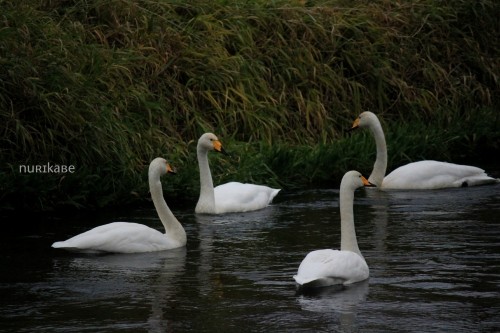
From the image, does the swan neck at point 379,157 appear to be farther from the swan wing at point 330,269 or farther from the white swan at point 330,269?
the swan wing at point 330,269

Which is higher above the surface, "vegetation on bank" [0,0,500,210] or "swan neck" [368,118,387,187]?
"vegetation on bank" [0,0,500,210]

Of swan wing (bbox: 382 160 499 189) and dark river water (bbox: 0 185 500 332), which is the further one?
swan wing (bbox: 382 160 499 189)

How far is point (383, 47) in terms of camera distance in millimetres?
18484

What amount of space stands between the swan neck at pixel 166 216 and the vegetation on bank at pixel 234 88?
184 cm

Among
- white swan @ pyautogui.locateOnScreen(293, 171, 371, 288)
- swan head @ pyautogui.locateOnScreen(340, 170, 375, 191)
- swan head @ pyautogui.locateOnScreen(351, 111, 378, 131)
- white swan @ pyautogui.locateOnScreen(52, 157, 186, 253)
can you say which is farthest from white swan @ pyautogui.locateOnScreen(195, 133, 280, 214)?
white swan @ pyautogui.locateOnScreen(293, 171, 371, 288)

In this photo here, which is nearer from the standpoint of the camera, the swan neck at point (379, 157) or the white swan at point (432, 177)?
the white swan at point (432, 177)

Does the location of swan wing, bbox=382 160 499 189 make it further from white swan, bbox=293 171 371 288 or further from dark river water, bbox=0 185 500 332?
white swan, bbox=293 171 371 288

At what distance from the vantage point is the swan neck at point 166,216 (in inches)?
438

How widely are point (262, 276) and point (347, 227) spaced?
75cm

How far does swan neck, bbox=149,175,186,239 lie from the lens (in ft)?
36.5

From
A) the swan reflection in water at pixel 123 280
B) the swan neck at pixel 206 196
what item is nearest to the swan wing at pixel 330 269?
the swan reflection in water at pixel 123 280

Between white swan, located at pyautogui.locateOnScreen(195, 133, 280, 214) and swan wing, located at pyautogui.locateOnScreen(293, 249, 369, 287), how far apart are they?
368cm

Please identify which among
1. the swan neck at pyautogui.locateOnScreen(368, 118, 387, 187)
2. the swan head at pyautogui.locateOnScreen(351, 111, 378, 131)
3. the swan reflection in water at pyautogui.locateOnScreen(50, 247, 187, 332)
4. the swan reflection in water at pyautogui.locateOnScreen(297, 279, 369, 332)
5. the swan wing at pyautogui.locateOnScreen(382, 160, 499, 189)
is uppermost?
the swan head at pyautogui.locateOnScreen(351, 111, 378, 131)

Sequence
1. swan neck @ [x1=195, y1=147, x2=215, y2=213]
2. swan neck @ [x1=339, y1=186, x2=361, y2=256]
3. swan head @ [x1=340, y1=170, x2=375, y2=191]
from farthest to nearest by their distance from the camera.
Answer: swan neck @ [x1=195, y1=147, x2=215, y2=213], swan head @ [x1=340, y1=170, x2=375, y2=191], swan neck @ [x1=339, y1=186, x2=361, y2=256]
